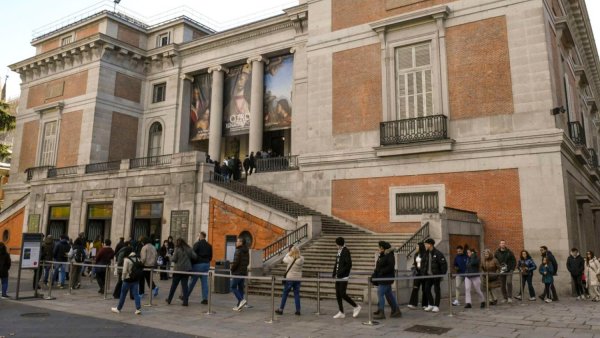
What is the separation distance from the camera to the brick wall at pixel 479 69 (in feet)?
56.0

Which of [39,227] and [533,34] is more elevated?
[533,34]

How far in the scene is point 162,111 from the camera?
30.9 metres

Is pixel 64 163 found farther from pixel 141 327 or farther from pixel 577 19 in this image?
pixel 577 19

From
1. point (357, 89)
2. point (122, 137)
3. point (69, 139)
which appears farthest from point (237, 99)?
point (69, 139)

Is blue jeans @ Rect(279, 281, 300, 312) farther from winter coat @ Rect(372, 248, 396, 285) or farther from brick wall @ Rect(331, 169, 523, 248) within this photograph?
brick wall @ Rect(331, 169, 523, 248)

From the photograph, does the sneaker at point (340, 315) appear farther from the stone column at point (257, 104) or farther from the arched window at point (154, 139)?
the arched window at point (154, 139)

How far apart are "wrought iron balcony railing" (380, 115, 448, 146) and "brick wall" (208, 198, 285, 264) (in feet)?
19.1

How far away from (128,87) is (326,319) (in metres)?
26.2

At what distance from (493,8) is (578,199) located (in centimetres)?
807

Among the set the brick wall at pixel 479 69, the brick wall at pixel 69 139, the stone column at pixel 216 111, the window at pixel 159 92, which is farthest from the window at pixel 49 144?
the brick wall at pixel 479 69

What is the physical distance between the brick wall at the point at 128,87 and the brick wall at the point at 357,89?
1652 centimetres

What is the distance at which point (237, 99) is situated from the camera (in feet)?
93.5

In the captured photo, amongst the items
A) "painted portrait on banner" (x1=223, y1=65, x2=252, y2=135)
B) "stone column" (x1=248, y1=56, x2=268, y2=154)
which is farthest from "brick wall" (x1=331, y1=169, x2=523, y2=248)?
"painted portrait on banner" (x1=223, y1=65, x2=252, y2=135)

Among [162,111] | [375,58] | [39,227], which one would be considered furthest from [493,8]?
[39,227]
